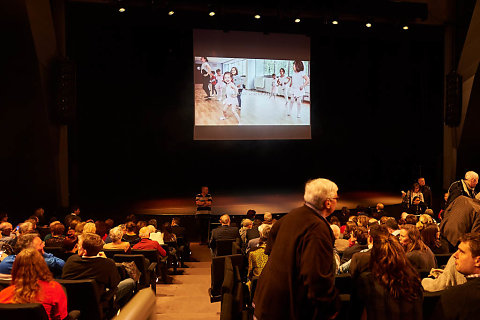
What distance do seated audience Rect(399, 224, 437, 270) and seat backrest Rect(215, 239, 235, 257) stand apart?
2967mm

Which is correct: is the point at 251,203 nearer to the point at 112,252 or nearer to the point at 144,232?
the point at 144,232

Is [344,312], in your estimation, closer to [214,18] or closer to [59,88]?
[59,88]

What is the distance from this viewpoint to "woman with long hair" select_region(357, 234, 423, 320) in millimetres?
2654

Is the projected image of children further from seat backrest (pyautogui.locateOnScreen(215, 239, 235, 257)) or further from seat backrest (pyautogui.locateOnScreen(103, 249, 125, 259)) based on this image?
seat backrest (pyautogui.locateOnScreen(103, 249, 125, 259))

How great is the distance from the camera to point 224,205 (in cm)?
1286

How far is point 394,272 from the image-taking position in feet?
8.86

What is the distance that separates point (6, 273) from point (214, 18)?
31.9ft

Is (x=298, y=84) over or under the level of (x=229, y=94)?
over

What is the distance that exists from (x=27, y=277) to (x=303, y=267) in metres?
1.78

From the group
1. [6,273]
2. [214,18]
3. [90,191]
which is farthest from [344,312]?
[90,191]

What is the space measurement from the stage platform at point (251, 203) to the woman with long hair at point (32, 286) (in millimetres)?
8093

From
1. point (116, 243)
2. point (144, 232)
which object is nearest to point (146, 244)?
point (144, 232)

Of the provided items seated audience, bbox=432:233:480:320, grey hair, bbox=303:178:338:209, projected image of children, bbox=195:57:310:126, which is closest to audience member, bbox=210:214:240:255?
grey hair, bbox=303:178:338:209

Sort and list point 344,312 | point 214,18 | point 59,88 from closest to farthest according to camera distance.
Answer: point 344,312 → point 59,88 → point 214,18
